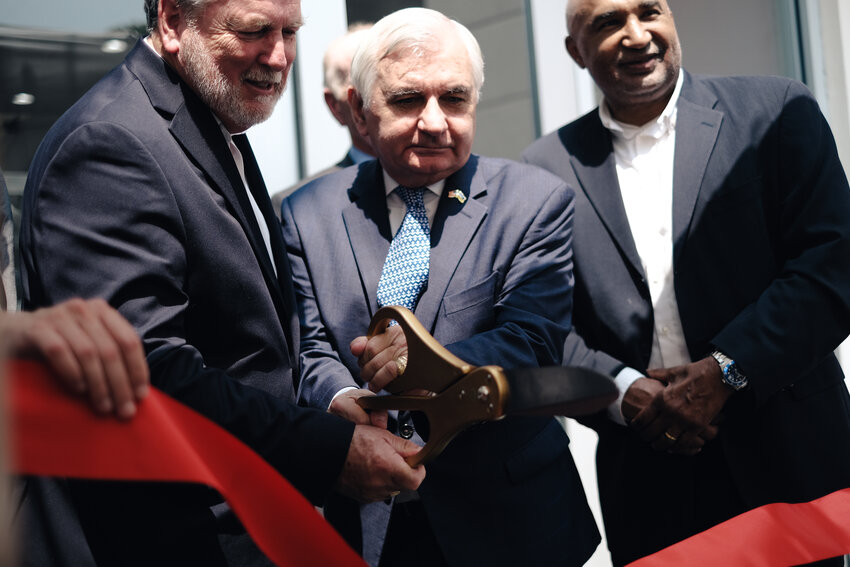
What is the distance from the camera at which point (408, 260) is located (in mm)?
2436

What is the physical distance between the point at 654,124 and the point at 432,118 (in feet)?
3.13

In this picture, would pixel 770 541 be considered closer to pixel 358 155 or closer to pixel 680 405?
pixel 680 405

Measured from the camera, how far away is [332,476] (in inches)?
75.3

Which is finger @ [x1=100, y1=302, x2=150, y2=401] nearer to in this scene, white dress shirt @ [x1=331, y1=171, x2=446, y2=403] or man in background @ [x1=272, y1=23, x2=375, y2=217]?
white dress shirt @ [x1=331, y1=171, x2=446, y2=403]

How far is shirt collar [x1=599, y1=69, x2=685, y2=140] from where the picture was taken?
3.08 m

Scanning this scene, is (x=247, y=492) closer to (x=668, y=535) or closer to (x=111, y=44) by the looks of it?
(x=668, y=535)

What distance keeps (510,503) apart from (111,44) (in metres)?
2.52

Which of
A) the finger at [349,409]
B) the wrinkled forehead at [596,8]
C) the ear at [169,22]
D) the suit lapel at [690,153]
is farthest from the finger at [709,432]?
the ear at [169,22]

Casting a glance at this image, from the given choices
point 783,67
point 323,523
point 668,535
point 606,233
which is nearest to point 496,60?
point 783,67

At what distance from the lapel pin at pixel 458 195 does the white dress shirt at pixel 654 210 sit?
0.70m

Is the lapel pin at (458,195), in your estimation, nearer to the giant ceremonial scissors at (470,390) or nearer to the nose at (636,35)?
the giant ceremonial scissors at (470,390)

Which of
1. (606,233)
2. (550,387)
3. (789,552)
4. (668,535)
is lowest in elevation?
(668,535)

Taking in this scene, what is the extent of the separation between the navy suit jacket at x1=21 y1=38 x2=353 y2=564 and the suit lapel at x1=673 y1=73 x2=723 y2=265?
52.4 inches

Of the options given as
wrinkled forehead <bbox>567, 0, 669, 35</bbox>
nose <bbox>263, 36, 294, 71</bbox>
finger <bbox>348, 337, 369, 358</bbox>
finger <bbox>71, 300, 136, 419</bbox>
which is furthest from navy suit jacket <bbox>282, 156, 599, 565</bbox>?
finger <bbox>71, 300, 136, 419</bbox>
